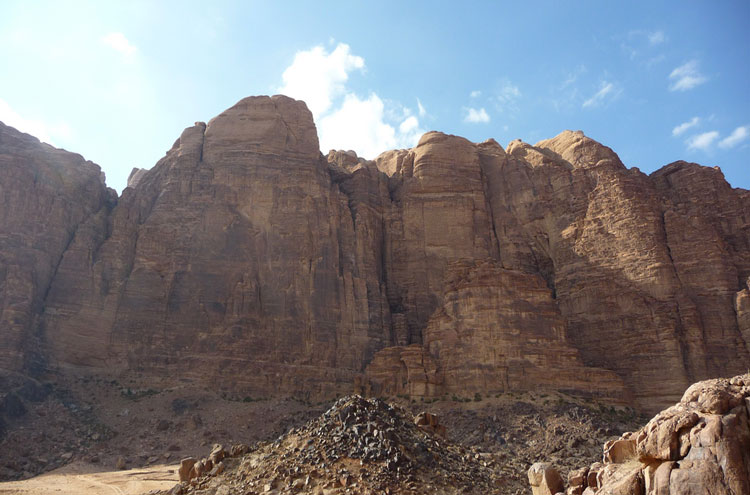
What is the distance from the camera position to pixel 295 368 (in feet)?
217

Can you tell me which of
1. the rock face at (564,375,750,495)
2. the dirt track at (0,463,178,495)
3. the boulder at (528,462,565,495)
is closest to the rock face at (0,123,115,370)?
the dirt track at (0,463,178,495)

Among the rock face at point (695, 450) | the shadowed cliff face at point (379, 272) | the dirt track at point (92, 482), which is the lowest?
the dirt track at point (92, 482)

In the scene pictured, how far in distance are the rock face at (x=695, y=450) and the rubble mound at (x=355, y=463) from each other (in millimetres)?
8262

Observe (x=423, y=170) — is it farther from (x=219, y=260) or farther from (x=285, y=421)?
(x=285, y=421)

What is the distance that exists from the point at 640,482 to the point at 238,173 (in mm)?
65919

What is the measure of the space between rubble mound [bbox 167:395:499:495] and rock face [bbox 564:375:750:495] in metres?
8.26

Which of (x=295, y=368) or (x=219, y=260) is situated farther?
(x=219, y=260)

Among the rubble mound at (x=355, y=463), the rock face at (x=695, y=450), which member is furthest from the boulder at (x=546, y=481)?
the rubble mound at (x=355, y=463)

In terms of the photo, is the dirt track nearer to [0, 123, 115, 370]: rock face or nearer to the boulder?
[0, 123, 115, 370]: rock face

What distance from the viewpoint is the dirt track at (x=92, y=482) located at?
131 ft

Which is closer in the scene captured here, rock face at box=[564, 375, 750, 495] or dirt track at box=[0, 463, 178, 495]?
rock face at box=[564, 375, 750, 495]

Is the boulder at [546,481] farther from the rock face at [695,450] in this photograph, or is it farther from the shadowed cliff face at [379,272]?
the shadowed cliff face at [379,272]

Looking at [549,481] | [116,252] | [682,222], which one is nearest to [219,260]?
[116,252]

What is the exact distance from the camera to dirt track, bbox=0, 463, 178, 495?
3978cm
